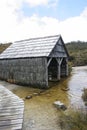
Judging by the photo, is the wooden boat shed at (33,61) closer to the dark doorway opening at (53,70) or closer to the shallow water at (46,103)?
the dark doorway opening at (53,70)

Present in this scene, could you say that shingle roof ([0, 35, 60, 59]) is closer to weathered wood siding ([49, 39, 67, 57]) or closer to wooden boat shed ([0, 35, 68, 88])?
wooden boat shed ([0, 35, 68, 88])

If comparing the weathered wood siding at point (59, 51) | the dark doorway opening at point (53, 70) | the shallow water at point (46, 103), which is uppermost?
the weathered wood siding at point (59, 51)

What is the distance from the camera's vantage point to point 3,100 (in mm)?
12445

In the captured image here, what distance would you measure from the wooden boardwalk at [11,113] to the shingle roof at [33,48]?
25.6ft

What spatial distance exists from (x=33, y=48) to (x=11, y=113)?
12.2m

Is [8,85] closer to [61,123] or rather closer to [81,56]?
[61,123]

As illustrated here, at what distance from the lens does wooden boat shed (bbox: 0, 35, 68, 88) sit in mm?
19453

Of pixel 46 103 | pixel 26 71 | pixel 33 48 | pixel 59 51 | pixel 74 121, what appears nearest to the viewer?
pixel 74 121

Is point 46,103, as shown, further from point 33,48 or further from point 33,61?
point 33,48

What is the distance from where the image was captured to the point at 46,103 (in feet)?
48.6

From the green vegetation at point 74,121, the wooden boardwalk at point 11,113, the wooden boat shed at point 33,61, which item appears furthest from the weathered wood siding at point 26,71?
the green vegetation at point 74,121

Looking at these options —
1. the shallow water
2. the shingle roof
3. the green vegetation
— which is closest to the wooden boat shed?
the shingle roof

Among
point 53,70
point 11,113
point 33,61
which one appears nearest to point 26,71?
point 33,61

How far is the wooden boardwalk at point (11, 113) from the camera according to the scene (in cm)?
833
